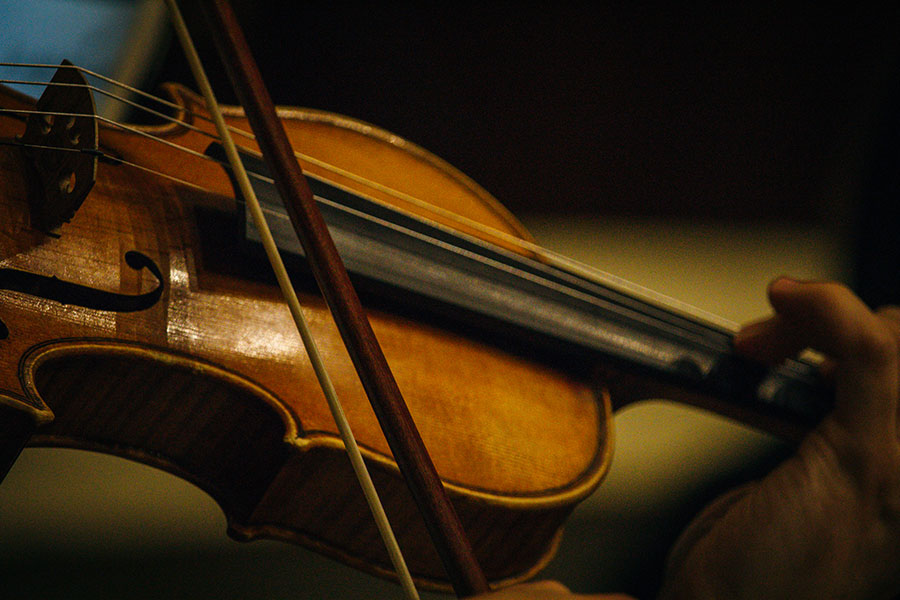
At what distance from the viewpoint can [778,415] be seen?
2.45 feet

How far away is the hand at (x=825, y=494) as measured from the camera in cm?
69

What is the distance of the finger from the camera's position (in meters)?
0.71

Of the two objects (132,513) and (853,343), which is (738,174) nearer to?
(853,343)

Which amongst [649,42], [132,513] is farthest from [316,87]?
[132,513]

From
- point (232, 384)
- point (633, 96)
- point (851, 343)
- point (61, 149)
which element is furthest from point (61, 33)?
point (851, 343)

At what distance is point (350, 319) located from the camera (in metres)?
0.43

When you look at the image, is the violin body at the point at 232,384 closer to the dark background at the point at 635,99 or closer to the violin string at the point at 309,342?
the violin string at the point at 309,342

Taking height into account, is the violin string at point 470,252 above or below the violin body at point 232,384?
above

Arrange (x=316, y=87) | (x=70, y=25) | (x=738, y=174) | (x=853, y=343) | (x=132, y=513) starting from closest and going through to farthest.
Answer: (x=853, y=343) < (x=132, y=513) < (x=70, y=25) < (x=316, y=87) < (x=738, y=174)

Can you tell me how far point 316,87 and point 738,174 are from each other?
2.73 ft

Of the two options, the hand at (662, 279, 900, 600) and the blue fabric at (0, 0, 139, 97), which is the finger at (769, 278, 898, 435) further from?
the blue fabric at (0, 0, 139, 97)

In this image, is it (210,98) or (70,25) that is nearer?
(210,98)

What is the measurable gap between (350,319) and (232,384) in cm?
10

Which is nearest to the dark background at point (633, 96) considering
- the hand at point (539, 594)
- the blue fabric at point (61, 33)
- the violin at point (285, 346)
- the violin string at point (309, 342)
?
the blue fabric at point (61, 33)
